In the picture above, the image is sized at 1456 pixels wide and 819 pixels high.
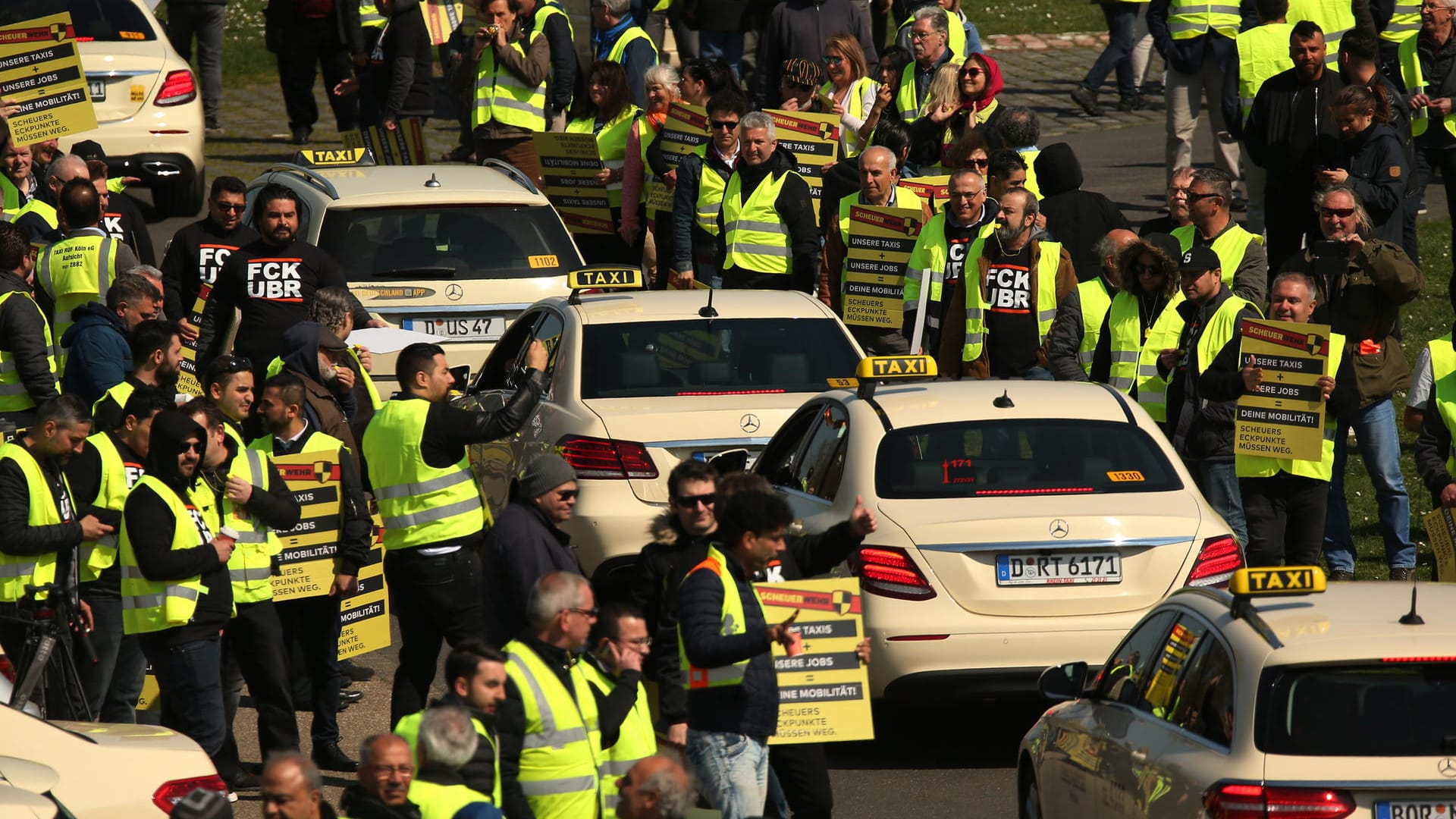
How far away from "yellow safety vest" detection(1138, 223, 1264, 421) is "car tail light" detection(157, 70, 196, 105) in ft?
33.1

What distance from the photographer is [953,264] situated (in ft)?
42.2

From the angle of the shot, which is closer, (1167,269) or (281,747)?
(281,747)

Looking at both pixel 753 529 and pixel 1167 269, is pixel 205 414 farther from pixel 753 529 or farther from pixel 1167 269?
pixel 1167 269

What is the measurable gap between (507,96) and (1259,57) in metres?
5.96

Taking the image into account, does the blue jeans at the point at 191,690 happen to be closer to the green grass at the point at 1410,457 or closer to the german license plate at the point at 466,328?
the german license plate at the point at 466,328

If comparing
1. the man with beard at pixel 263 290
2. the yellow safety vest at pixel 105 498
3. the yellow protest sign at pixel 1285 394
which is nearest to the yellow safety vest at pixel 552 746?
the yellow safety vest at pixel 105 498

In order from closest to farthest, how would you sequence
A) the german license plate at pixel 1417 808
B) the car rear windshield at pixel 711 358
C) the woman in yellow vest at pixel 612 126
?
1. the german license plate at pixel 1417 808
2. the car rear windshield at pixel 711 358
3. the woman in yellow vest at pixel 612 126

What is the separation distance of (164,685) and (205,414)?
1102mm

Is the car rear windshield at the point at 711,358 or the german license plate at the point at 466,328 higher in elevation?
the car rear windshield at the point at 711,358

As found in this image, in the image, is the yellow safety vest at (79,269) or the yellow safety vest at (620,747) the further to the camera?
the yellow safety vest at (79,269)

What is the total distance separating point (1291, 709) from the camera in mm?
6254

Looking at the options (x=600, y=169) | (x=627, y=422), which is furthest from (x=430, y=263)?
(x=627, y=422)

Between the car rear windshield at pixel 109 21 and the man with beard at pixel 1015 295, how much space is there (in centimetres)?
950

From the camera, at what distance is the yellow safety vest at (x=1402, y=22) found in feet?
63.2
